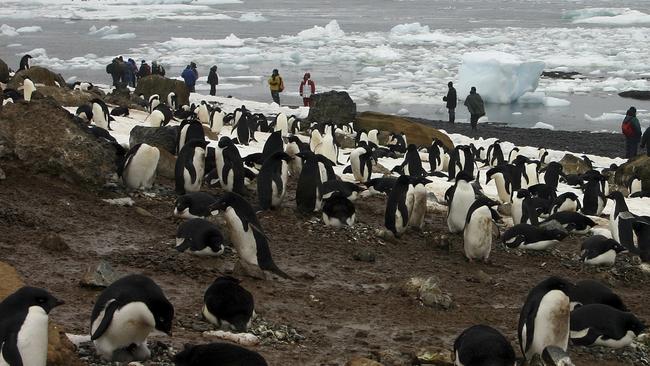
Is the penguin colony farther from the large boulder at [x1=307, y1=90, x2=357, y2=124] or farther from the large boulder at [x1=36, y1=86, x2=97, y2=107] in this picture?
the large boulder at [x1=307, y1=90, x2=357, y2=124]

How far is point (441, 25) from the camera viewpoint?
179 feet

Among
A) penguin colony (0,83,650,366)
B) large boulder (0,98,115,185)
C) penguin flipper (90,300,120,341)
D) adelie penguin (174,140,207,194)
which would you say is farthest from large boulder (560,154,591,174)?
penguin flipper (90,300,120,341)

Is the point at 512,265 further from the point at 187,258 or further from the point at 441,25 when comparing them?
the point at 441,25

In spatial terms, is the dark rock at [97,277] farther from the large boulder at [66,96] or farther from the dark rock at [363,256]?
the large boulder at [66,96]

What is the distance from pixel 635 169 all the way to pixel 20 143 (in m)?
9.96

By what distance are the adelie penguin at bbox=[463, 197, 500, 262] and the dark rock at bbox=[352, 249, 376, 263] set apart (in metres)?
0.95

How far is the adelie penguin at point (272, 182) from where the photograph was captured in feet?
28.2

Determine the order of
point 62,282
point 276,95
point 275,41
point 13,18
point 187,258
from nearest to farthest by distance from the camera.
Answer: point 62,282, point 187,258, point 276,95, point 275,41, point 13,18

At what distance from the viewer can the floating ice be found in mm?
51625

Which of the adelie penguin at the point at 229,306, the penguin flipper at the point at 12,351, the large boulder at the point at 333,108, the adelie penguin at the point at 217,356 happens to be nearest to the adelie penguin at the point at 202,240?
the adelie penguin at the point at 229,306

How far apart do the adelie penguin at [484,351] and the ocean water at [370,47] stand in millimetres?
20054

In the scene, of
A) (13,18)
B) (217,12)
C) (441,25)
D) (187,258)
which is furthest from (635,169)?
(217,12)

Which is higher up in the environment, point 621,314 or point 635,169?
point 621,314

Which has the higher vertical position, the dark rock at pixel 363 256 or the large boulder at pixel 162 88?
the dark rock at pixel 363 256
